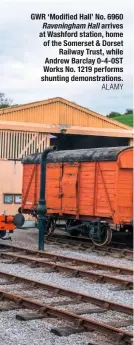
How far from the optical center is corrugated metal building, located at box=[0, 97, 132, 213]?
2672cm

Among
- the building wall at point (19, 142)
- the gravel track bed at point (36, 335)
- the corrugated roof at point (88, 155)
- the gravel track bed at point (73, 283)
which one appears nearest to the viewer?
the gravel track bed at point (36, 335)

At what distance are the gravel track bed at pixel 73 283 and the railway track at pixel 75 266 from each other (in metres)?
0.20

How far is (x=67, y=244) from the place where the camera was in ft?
59.1

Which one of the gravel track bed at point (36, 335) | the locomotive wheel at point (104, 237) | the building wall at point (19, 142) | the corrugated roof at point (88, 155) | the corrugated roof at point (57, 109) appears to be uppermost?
the corrugated roof at point (57, 109)

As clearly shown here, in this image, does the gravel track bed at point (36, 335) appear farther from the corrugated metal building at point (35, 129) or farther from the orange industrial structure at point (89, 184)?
the corrugated metal building at point (35, 129)

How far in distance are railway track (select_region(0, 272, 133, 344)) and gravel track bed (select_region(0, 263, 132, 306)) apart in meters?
0.59

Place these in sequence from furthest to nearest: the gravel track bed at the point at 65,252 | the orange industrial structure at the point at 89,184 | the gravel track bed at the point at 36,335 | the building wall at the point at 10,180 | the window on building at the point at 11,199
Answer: the window on building at the point at 11,199
the building wall at the point at 10,180
the orange industrial structure at the point at 89,184
the gravel track bed at the point at 65,252
the gravel track bed at the point at 36,335

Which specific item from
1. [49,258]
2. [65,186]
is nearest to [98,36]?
[49,258]

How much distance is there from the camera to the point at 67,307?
919 cm

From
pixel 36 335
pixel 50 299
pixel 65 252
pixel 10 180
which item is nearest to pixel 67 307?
pixel 50 299

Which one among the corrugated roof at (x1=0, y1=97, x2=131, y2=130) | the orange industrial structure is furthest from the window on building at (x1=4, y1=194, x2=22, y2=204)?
the orange industrial structure

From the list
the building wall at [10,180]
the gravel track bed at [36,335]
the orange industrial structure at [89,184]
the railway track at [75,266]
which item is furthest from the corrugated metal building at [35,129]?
the gravel track bed at [36,335]

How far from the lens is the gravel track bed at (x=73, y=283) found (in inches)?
399

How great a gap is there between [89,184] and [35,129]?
10462mm
